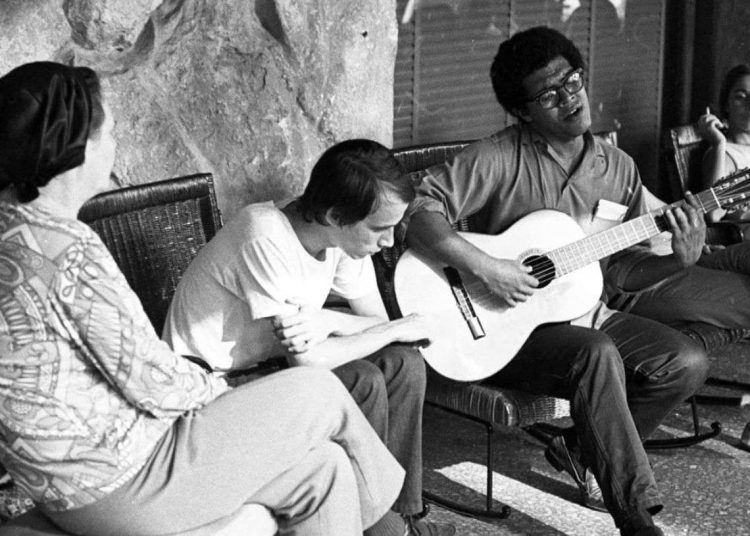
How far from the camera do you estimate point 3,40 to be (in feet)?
10.8

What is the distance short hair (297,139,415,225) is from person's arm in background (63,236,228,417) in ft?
2.64

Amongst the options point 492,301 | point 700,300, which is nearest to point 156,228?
point 492,301

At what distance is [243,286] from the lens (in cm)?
309

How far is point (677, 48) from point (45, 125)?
4.64 meters

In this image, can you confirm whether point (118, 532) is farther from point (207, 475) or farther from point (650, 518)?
point (650, 518)

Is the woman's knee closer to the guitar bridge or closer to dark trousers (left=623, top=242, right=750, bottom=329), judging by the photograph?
the guitar bridge

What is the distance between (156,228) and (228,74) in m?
0.63

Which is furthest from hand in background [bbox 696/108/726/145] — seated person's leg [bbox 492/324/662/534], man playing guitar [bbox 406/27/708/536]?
seated person's leg [bbox 492/324/662/534]

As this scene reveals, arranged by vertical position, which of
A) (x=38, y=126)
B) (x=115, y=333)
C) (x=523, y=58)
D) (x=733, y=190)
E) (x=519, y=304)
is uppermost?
(x=38, y=126)

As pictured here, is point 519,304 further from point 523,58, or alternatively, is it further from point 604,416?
point 523,58

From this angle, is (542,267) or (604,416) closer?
(604,416)

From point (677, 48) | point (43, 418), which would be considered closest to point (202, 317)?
point (43, 418)

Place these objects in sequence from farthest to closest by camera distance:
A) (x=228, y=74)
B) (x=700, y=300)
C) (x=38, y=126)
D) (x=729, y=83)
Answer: (x=729, y=83), (x=700, y=300), (x=228, y=74), (x=38, y=126)

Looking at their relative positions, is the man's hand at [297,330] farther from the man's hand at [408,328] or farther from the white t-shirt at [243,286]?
the man's hand at [408,328]
